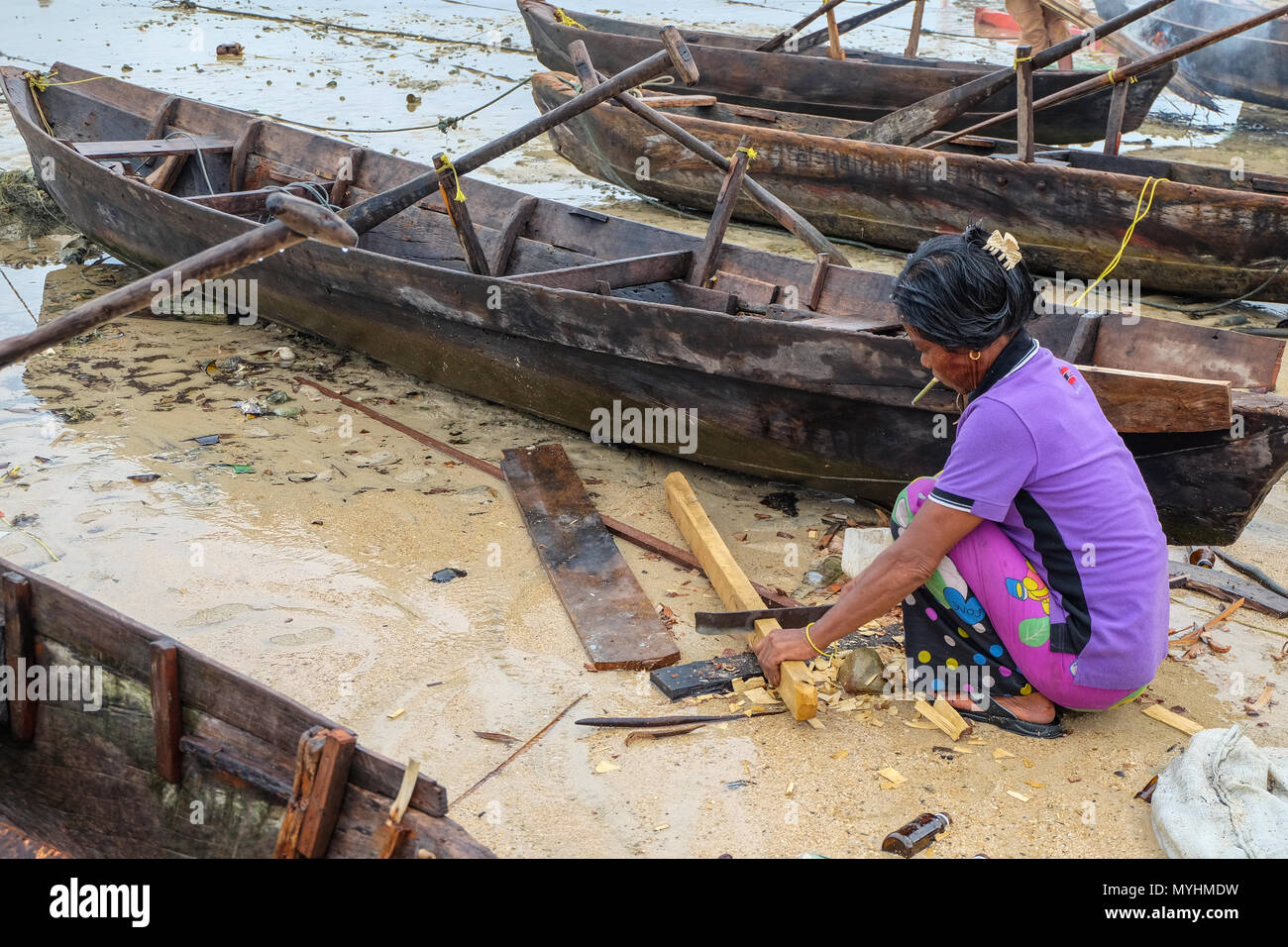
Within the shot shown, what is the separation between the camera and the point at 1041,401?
2725 millimetres

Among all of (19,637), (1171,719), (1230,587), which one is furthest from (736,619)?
(19,637)

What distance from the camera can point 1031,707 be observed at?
3.19m

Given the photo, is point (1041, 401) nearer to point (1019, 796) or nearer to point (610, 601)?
point (1019, 796)

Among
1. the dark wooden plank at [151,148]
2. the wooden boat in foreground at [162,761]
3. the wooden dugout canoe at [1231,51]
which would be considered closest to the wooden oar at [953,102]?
the dark wooden plank at [151,148]

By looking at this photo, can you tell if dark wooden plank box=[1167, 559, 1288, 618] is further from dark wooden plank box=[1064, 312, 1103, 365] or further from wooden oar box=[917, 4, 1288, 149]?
wooden oar box=[917, 4, 1288, 149]

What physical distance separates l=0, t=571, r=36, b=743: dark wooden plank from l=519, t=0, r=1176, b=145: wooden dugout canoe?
8.01 meters

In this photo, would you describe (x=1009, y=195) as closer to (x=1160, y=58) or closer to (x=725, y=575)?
(x=1160, y=58)

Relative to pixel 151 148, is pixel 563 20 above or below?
above

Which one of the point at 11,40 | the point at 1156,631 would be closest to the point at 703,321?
the point at 1156,631

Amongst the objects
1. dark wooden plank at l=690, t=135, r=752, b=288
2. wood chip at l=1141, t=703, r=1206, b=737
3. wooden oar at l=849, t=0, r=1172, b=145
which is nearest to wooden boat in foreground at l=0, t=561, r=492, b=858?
wood chip at l=1141, t=703, r=1206, b=737

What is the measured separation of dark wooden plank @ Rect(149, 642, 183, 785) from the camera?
7.90ft

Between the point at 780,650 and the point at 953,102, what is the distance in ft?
17.8

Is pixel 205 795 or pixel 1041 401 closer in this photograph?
pixel 205 795

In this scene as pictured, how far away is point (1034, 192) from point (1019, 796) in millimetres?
4996
